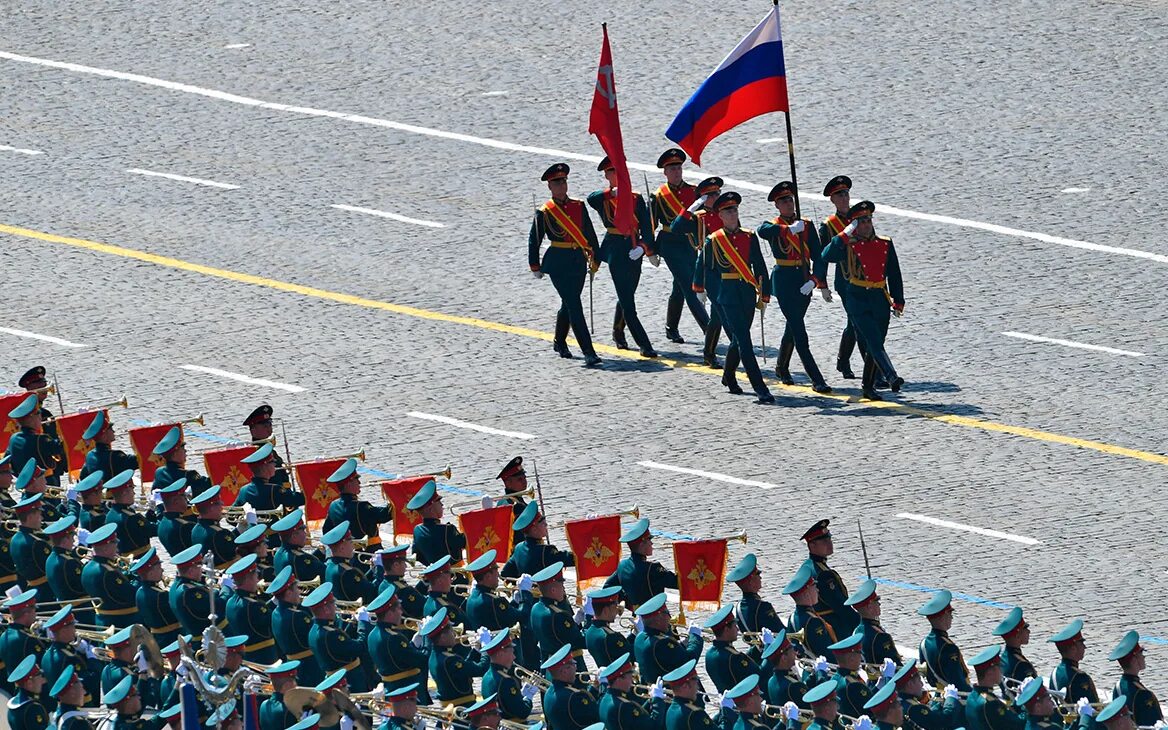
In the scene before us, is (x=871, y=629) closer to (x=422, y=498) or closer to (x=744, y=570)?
(x=744, y=570)

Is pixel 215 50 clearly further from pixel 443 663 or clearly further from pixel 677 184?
pixel 443 663

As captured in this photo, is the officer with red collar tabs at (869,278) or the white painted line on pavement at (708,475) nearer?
the white painted line on pavement at (708,475)

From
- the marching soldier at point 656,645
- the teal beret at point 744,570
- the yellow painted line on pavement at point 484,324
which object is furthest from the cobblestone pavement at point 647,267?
the marching soldier at point 656,645

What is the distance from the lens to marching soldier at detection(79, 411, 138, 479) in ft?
74.7

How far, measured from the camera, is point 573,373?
91.5 ft

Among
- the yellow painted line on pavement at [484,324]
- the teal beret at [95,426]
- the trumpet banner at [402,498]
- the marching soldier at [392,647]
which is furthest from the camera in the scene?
the yellow painted line on pavement at [484,324]

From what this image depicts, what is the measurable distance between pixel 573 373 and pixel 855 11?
1287 centimetres

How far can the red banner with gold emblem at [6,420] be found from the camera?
77.5 ft

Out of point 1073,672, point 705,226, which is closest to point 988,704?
point 1073,672

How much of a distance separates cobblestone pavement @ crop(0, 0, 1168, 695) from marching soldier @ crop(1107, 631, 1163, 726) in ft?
7.45

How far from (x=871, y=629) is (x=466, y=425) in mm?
7809

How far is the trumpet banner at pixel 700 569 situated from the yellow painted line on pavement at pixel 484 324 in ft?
20.3

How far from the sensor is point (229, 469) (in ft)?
72.5

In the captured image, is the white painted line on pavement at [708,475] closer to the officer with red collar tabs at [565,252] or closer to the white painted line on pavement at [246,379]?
the officer with red collar tabs at [565,252]
